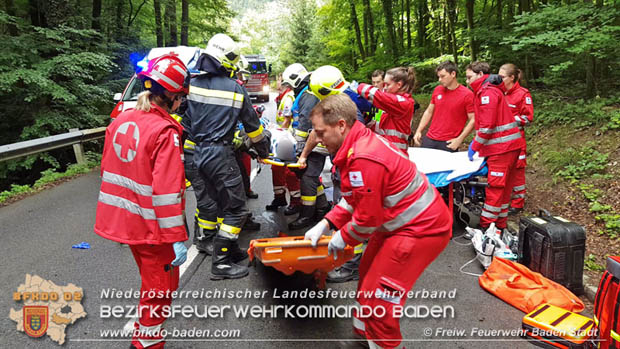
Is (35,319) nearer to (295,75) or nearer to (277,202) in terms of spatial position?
(277,202)

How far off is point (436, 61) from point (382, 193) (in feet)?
38.4

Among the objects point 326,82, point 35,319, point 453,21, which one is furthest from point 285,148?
point 453,21

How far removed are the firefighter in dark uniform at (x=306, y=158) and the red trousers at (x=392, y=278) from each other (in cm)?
283

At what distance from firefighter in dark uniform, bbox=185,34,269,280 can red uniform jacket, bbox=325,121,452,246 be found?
1.91 meters

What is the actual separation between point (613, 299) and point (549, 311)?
0.76 meters

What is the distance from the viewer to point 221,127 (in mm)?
4105

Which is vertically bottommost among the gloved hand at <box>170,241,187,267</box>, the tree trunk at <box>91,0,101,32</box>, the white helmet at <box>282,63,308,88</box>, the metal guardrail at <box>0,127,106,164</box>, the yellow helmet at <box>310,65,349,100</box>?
the gloved hand at <box>170,241,187,267</box>

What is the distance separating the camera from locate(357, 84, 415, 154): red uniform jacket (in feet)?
14.7

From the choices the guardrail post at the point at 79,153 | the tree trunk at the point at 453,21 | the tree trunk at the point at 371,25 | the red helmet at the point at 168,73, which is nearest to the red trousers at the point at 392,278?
the red helmet at the point at 168,73

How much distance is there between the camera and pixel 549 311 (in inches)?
130

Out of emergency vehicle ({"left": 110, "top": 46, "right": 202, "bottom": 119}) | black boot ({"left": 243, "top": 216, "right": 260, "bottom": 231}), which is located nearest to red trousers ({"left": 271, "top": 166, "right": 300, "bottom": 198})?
black boot ({"left": 243, "top": 216, "right": 260, "bottom": 231})

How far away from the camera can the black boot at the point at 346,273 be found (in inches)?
167

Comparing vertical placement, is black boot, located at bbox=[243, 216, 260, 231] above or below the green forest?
below

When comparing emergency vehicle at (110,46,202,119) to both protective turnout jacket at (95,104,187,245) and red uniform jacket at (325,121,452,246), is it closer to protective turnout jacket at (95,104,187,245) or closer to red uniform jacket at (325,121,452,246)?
protective turnout jacket at (95,104,187,245)
